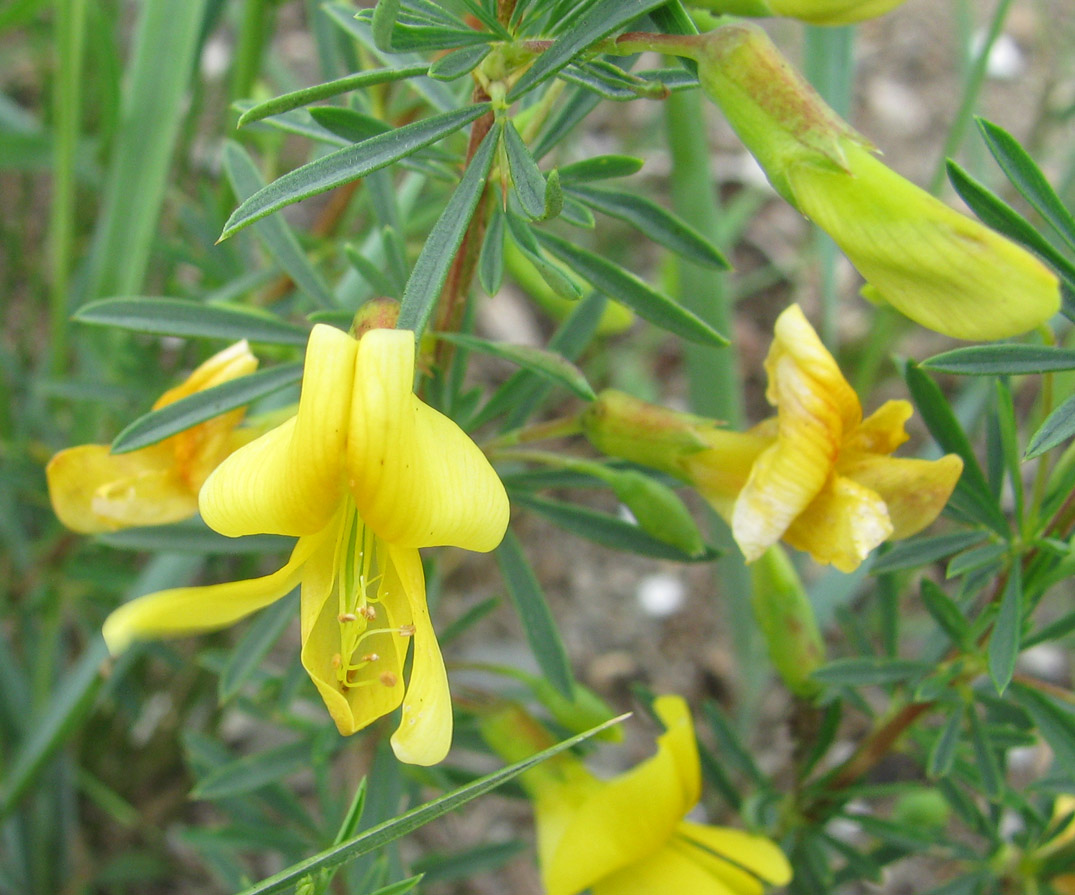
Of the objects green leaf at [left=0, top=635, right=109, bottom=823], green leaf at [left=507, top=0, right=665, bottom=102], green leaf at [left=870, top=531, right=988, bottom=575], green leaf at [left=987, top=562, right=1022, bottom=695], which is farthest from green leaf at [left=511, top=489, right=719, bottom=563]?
green leaf at [left=0, top=635, right=109, bottom=823]

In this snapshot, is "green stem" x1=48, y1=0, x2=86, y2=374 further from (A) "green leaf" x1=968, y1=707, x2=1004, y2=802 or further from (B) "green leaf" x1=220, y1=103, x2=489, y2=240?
(A) "green leaf" x1=968, y1=707, x2=1004, y2=802

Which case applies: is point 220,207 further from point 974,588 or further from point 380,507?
point 974,588

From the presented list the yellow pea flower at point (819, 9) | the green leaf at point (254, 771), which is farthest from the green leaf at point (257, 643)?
the yellow pea flower at point (819, 9)

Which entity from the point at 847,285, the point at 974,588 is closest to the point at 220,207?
the point at 974,588

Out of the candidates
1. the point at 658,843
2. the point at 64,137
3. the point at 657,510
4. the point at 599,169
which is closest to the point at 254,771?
the point at 658,843

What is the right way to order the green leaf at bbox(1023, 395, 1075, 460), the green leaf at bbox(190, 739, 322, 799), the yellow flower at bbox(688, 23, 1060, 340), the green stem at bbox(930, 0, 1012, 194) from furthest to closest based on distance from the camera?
the green stem at bbox(930, 0, 1012, 194), the green leaf at bbox(190, 739, 322, 799), the green leaf at bbox(1023, 395, 1075, 460), the yellow flower at bbox(688, 23, 1060, 340)

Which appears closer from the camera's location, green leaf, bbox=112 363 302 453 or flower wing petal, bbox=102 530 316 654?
flower wing petal, bbox=102 530 316 654

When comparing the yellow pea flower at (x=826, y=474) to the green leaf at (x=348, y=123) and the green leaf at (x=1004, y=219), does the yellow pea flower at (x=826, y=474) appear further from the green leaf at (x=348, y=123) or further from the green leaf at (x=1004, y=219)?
the green leaf at (x=348, y=123)
